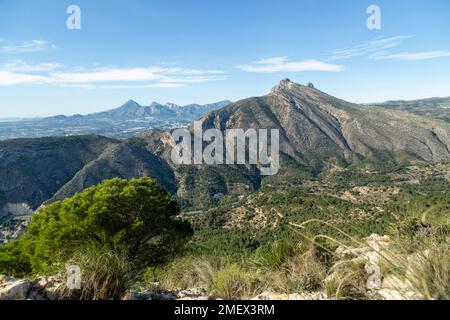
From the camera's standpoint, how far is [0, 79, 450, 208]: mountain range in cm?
13488

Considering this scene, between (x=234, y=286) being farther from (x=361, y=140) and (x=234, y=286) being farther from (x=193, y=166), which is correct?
(x=361, y=140)

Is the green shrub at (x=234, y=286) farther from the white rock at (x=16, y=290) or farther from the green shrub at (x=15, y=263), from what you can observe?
the green shrub at (x=15, y=263)

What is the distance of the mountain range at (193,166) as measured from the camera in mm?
134875

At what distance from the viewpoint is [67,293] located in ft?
12.3

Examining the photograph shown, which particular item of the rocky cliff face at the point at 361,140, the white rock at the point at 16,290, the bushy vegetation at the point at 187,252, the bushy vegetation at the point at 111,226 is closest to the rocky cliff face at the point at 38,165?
the rocky cliff face at the point at 361,140

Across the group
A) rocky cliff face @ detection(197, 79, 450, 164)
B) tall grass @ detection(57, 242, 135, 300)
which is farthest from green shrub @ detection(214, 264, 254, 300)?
rocky cliff face @ detection(197, 79, 450, 164)

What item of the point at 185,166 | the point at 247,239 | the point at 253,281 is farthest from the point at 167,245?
the point at 185,166

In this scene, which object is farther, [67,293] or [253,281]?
[253,281]

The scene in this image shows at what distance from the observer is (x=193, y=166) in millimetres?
155250

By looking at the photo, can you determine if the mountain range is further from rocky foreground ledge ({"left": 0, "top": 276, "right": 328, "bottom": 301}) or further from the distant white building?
rocky foreground ledge ({"left": 0, "top": 276, "right": 328, "bottom": 301})

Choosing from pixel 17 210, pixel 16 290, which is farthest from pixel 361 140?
pixel 16 290
